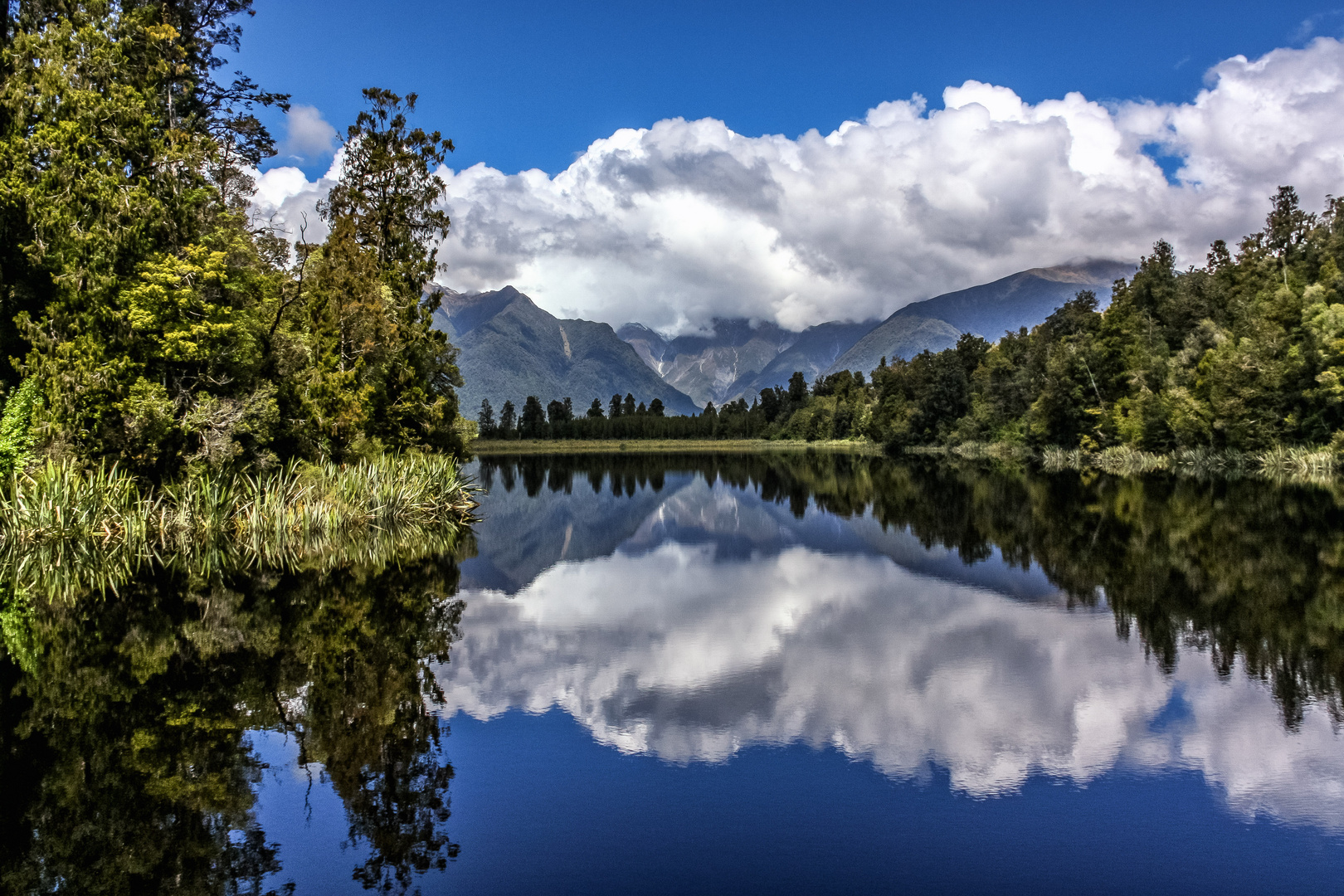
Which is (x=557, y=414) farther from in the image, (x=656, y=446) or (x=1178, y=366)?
(x=1178, y=366)

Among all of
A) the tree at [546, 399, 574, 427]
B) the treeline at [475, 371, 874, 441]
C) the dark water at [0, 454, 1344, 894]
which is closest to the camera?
the dark water at [0, 454, 1344, 894]

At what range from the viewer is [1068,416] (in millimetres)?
73938

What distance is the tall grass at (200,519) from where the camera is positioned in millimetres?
17672

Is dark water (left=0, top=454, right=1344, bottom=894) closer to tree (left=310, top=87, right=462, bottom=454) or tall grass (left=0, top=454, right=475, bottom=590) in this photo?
tall grass (left=0, top=454, right=475, bottom=590)

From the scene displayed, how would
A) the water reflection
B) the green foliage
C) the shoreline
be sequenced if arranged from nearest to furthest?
the water reflection < the green foliage < the shoreline

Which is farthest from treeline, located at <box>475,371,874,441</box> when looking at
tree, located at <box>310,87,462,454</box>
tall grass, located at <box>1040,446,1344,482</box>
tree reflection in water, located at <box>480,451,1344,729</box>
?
tree, located at <box>310,87,462,454</box>

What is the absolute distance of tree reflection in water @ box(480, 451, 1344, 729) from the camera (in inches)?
469

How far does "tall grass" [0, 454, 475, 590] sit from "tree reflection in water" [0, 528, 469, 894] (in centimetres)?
210

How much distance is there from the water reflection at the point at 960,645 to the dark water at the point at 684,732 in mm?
73

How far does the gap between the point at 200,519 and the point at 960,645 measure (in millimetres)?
17792

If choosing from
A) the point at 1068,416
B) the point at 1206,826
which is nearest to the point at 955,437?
the point at 1068,416

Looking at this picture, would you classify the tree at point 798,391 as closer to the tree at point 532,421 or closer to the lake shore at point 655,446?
the lake shore at point 655,446

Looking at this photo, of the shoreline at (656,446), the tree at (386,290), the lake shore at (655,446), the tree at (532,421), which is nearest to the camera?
the tree at (386,290)

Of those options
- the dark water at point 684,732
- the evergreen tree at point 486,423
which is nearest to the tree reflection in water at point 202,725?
the dark water at point 684,732
